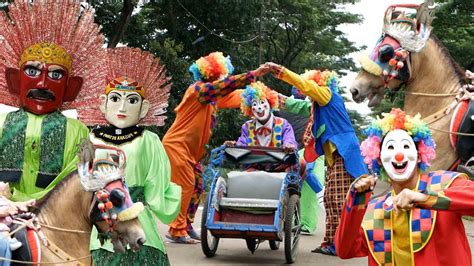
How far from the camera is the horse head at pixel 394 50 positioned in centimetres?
638

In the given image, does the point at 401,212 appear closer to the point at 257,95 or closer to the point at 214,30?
the point at 257,95

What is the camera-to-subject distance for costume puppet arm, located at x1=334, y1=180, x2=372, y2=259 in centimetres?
439

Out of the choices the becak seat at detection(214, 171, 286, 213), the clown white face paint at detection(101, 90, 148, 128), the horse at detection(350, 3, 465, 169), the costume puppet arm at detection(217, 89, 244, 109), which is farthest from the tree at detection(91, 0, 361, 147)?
the horse at detection(350, 3, 465, 169)

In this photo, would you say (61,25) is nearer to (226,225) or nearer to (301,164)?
(226,225)

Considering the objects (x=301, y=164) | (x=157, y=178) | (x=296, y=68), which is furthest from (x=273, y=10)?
(x=157, y=178)

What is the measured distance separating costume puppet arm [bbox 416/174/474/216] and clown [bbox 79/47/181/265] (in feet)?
7.97

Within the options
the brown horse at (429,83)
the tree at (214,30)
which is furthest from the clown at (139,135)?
the tree at (214,30)

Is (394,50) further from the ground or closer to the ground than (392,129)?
further from the ground

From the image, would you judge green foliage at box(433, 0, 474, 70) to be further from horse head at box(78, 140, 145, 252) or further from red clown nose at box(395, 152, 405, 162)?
horse head at box(78, 140, 145, 252)

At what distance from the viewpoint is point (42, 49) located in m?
5.92

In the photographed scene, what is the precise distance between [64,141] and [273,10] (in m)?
20.4

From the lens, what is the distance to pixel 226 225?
8.20 m

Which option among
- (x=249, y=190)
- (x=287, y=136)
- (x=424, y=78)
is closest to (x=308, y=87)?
(x=249, y=190)

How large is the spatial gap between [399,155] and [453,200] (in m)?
0.53
